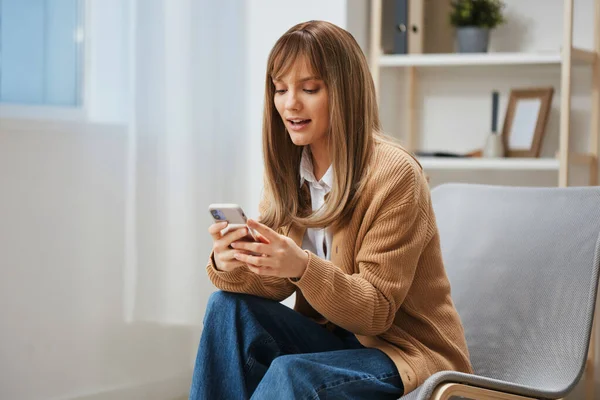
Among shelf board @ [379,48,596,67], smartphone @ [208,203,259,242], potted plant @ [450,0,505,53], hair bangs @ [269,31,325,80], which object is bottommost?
smartphone @ [208,203,259,242]

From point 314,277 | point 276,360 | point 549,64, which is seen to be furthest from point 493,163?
point 276,360

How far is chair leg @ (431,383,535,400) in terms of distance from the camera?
142 cm

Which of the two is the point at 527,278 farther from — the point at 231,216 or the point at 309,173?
the point at 231,216

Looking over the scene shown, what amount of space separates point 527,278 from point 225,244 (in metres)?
0.71

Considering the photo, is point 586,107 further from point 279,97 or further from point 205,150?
point 279,97

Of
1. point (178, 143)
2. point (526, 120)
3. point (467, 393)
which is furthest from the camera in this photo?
point (526, 120)

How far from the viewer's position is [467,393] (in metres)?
1.48

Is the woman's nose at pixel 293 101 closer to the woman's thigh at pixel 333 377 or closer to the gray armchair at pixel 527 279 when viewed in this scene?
the woman's thigh at pixel 333 377

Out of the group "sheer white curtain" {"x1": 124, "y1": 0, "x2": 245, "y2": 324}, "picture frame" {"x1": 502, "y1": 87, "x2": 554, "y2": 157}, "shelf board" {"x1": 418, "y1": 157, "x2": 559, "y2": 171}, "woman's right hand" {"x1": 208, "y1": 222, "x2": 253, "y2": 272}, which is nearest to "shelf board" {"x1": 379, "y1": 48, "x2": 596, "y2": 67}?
"picture frame" {"x1": 502, "y1": 87, "x2": 554, "y2": 157}

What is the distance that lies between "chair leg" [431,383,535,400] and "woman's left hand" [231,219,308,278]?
0.99 feet

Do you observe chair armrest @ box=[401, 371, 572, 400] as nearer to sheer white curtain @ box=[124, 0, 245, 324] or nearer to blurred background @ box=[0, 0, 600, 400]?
blurred background @ box=[0, 0, 600, 400]

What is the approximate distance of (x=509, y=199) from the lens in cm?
198

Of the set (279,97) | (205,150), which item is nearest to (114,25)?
(205,150)

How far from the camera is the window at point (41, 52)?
2250mm
